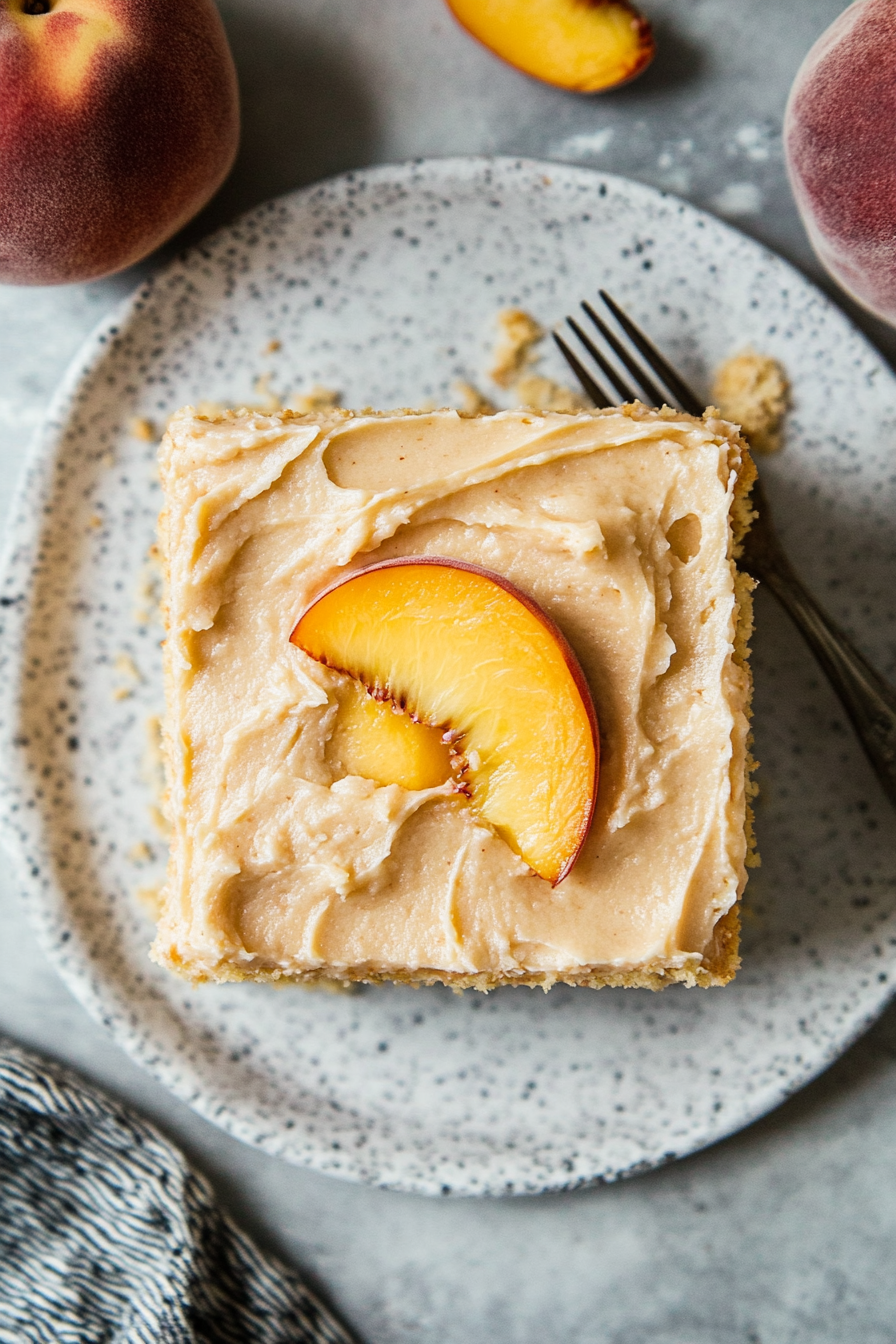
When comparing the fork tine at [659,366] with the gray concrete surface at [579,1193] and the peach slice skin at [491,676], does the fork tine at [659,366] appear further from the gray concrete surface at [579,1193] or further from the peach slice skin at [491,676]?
the peach slice skin at [491,676]

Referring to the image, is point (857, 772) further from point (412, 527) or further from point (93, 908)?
point (93, 908)

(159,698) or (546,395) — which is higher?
(546,395)

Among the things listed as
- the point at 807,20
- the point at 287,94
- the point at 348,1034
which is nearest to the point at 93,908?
the point at 348,1034

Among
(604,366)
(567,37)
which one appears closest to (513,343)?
(604,366)

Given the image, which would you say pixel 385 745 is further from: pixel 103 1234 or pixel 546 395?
pixel 103 1234

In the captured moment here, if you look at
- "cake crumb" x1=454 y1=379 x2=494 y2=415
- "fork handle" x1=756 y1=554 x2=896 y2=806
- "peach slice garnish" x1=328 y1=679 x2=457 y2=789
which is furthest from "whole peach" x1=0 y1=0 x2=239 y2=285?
"fork handle" x1=756 y1=554 x2=896 y2=806
